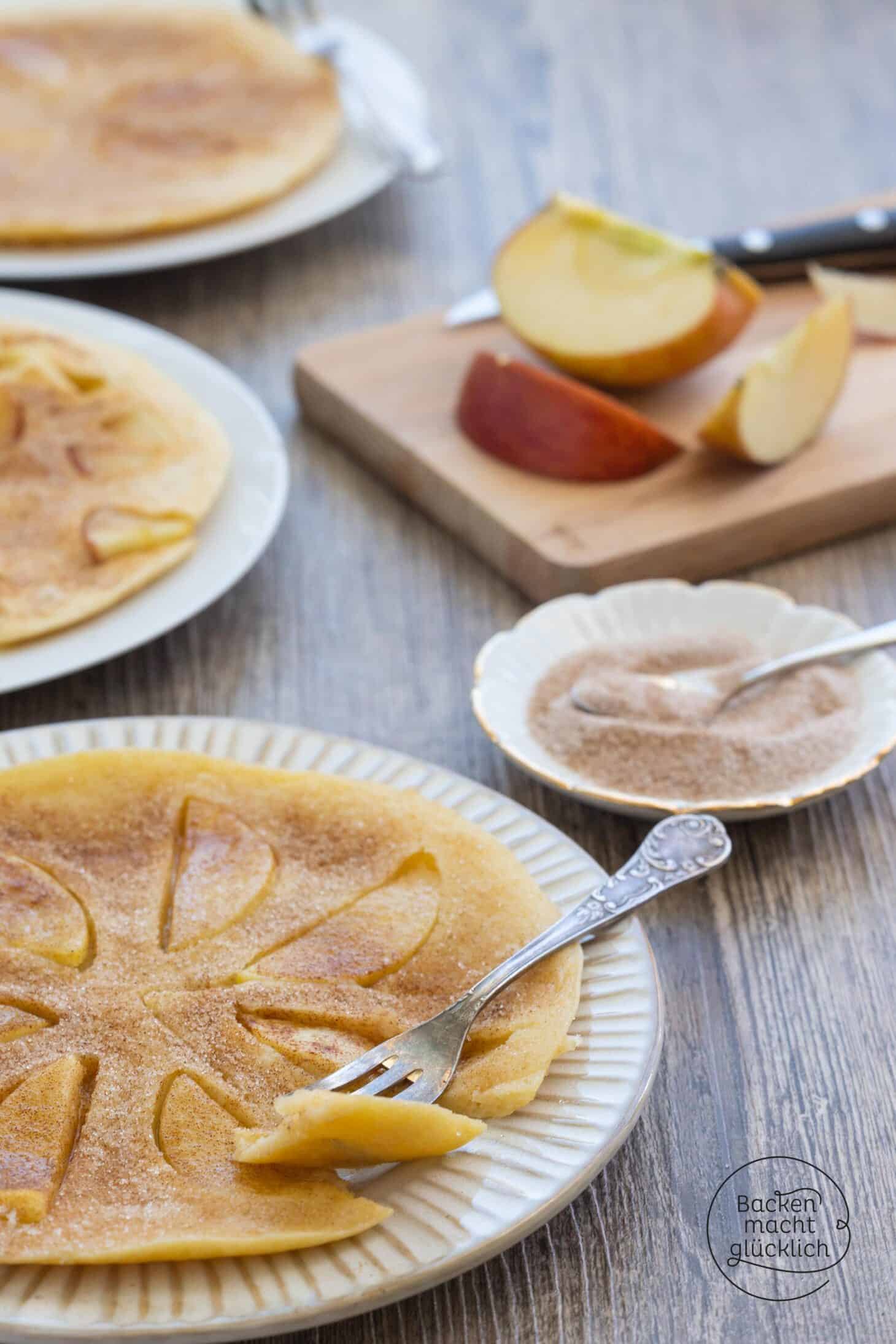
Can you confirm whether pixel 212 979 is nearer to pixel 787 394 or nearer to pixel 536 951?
pixel 536 951

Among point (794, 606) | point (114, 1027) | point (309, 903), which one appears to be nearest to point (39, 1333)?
point (114, 1027)

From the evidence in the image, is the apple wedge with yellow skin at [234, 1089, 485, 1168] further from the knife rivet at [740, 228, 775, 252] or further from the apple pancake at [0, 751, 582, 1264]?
the knife rivet at [740, 228, 775, 252]

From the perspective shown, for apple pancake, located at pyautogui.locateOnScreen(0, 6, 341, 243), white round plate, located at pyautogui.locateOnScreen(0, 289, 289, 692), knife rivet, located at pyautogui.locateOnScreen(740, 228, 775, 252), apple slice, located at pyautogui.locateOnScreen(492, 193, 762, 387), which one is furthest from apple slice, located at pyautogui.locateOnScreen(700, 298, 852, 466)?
apple pancake, located at pyautogui.locateOnScreen(0, 6, 341, 243)

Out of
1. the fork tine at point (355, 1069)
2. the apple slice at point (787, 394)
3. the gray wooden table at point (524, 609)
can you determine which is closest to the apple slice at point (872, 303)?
the apple slice at point (787, 394)

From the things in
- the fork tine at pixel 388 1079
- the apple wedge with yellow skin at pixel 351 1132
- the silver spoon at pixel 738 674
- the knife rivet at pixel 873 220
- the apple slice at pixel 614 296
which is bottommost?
the knife rivet at pixel 873 220

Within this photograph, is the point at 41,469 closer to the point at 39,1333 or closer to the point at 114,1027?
the point at 114,1027

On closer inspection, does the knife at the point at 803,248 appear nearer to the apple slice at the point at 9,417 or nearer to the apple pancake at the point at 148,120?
the apple pancake at the point at 148,120
